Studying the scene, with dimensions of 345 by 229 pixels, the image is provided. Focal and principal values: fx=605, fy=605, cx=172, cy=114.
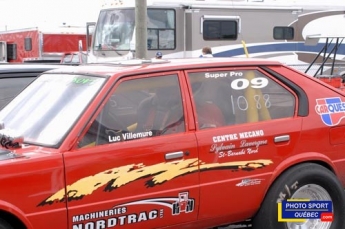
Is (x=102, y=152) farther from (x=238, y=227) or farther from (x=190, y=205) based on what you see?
(x=238, y=227)

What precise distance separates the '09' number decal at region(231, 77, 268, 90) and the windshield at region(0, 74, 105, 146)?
1.17 m

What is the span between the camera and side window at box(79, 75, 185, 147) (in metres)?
4.36

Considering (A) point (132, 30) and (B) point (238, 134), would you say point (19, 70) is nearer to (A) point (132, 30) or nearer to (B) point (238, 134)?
(B) point (238, 134)

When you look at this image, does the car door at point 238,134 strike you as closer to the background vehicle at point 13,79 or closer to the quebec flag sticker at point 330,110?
the quebec flag sticker at point 330,110

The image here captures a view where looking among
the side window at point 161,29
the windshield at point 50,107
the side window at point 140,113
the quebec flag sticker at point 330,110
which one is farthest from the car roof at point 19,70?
the side window at point 161,29

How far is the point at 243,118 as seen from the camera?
196 inches

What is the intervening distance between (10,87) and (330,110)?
135 inches

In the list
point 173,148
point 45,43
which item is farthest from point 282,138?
point 45,43

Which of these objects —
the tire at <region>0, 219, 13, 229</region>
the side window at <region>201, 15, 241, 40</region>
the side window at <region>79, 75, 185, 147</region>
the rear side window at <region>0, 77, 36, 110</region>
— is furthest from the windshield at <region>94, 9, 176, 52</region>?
the tire at <region>0, 219, 13, 229</region>

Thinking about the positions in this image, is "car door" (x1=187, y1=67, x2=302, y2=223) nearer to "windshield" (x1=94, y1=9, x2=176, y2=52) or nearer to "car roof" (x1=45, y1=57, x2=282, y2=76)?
"car roof" (x1=45, y1=57, x2=282, y2=76)

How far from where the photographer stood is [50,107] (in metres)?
4.56

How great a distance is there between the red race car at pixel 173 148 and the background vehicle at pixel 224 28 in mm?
10412

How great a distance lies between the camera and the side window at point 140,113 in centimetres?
436

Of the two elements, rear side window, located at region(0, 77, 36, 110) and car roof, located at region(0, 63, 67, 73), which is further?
car roof, located at region(0, 63, 67, 73)
